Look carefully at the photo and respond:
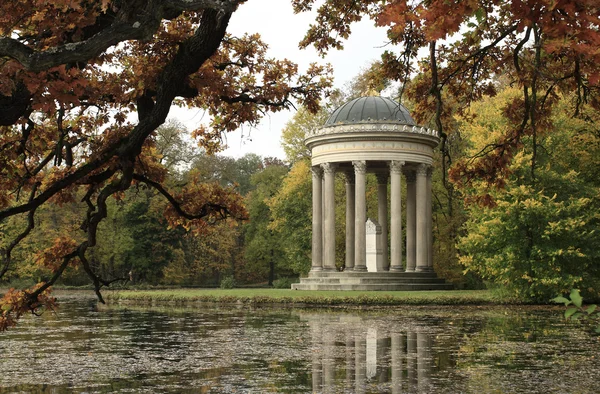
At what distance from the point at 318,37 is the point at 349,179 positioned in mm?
40878

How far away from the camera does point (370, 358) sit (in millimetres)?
15562

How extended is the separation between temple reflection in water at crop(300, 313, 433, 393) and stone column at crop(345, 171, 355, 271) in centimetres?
2708

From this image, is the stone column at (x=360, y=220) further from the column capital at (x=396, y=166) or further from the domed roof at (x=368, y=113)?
the domed roof at (x=368, y=113)

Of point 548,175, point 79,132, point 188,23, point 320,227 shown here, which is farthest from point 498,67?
point 320,227

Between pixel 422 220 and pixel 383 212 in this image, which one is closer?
pixel 422 220

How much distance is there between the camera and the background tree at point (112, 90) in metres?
7.32

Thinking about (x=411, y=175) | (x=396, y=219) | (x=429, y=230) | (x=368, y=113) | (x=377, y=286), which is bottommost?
(x=377, y=286)

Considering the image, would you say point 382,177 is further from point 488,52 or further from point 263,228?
point 488,52

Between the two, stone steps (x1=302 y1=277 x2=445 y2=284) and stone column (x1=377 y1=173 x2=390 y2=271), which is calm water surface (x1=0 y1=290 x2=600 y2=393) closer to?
stone steps (x1=302 y1=277 x2=445 y2=284)

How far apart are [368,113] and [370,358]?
3644cm

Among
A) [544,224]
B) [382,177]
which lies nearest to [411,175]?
[382,177]

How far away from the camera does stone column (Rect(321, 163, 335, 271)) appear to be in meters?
50.1

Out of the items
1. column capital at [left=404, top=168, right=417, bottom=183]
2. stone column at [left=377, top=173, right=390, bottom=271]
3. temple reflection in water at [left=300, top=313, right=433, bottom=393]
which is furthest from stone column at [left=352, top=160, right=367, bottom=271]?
temple reflection in water at [left=300, top=313, right=433, bottom=393]

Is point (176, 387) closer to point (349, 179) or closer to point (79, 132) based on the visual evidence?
point (79, 132)
